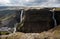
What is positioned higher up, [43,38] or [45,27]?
[43,38]

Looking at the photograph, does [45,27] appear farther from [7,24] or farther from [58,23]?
[7,24]

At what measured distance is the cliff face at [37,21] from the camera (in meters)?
74.2

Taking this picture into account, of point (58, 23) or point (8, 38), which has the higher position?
point (8, 38)

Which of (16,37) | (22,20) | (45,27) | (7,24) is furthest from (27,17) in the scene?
(16,37)

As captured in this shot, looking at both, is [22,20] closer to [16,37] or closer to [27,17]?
[27,17]

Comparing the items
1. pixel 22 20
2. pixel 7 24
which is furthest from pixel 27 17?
pixel 7 24

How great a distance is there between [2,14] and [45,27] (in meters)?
41.3

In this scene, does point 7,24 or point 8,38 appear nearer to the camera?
point 8,38

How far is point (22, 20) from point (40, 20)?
7190mm

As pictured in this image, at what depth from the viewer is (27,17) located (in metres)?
77.8

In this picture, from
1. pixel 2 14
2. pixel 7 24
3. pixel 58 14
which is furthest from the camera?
pixel 2 14

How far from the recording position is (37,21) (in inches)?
3019

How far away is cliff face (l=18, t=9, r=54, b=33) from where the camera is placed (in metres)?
74.2

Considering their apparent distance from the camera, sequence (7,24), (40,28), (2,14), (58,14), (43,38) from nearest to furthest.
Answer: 1. (43,38)
2. (40,28)
3. (58,14)
4. (7,24)
5. (2,14)
